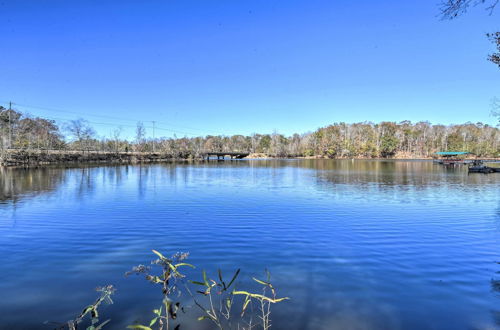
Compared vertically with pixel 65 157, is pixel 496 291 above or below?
below

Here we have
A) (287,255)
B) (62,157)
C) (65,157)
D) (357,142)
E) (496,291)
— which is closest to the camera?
(496,291)

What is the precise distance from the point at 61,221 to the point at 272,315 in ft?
34.9

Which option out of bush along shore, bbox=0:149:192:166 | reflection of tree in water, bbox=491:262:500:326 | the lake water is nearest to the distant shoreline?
bush along shore, bbox=0:149:192:166

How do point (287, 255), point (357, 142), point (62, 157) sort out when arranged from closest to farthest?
point (287, 255)
point (62, 157)
point (357, 142)

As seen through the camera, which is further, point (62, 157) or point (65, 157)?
point (65, 157)

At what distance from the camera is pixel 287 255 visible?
27.2 feet

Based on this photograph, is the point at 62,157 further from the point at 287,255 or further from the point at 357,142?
the point at 357,142

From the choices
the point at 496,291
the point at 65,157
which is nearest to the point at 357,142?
the point at 65,157

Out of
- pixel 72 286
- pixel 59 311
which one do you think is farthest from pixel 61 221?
pixel 59 311

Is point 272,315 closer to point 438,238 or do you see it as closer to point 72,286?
point 72,286

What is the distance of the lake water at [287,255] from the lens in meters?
5.27

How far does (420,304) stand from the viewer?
18.2 ft

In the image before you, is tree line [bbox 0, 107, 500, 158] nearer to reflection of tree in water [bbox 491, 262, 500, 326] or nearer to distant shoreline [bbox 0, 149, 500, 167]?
distant shoreline [bbox 0, 149, 500, 167]

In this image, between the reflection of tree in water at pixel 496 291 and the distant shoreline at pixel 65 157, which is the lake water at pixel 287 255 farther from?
the distant shoreline at pixel 65 157
